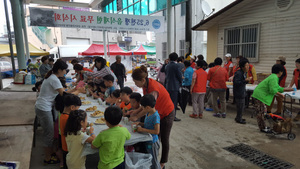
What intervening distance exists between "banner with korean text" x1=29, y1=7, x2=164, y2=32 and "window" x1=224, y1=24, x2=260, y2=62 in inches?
131

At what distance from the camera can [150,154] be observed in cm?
249

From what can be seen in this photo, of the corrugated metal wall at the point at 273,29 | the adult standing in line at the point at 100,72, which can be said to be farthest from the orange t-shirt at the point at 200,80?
the corrugated metal wall at the point at 273,29

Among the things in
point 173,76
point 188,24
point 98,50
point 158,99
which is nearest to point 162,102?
point 158,99

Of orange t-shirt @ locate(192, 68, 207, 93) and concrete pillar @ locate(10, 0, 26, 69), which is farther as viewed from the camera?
concrete pillar @ locate(10, 0, 26, 69)

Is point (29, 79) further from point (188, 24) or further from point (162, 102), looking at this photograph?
point (188, 24)

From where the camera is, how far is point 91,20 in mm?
8648

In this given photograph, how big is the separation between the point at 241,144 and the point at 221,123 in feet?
4.26

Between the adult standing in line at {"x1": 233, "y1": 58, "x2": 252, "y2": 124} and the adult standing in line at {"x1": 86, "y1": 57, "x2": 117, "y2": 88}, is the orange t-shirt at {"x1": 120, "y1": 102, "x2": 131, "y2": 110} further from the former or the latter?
the adult standing in line at {"x1": 233, "y1": 58, "x2": 252, "y2": 124}

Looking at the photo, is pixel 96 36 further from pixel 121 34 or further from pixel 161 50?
pixel 161 50


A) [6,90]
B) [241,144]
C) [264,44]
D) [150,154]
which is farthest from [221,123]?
[6,90]

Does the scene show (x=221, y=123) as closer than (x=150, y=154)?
No

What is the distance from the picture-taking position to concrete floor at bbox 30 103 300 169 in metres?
3.39

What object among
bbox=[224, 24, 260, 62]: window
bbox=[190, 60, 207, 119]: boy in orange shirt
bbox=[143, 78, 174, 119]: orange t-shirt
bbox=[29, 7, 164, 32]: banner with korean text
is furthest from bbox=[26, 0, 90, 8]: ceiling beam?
bbox=[143, 78, 174, 119]: orange t-shirt

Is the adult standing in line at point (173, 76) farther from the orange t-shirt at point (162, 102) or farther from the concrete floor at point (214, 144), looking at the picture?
the orange t-shirt at point (162, 102)
